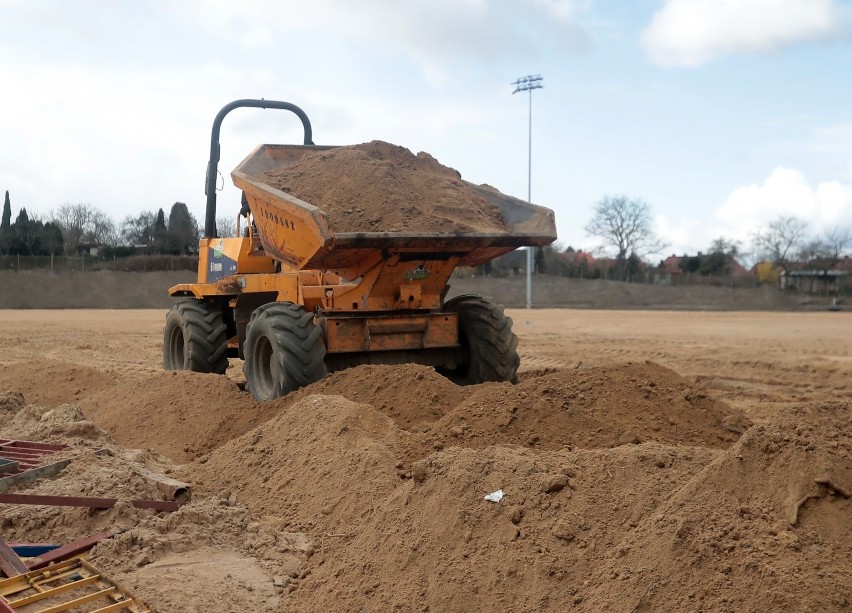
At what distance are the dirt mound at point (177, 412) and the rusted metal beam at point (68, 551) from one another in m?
2.44

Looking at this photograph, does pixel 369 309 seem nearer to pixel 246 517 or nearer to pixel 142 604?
pixel 246 517

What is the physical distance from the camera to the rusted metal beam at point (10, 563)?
4918 millimetres

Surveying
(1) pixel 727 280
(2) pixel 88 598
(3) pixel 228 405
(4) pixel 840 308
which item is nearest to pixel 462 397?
(3) pixel 228 405

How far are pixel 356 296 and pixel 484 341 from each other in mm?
1516

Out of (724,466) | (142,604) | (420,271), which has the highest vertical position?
(420,271)

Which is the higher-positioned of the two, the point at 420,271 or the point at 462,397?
the point at 420,271

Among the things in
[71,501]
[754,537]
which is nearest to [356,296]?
[71,501]

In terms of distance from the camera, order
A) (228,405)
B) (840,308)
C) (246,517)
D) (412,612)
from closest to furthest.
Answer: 1. (412,612)
2. (246,517)
3. (228,405)
4. (840,308)

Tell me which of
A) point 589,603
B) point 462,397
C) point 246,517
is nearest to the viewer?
point 589,603

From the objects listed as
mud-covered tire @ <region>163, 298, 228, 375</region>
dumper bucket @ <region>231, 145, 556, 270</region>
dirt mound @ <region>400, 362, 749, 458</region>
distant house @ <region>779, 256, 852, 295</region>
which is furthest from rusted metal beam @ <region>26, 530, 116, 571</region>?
distant house @ <region>779, 256, 852, 295</region>

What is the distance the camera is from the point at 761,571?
3648mm

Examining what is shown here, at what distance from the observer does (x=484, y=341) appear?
387 inches

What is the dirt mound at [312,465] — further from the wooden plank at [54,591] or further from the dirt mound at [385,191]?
the dirt mound at [385,191]

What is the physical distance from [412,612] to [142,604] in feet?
4.32
